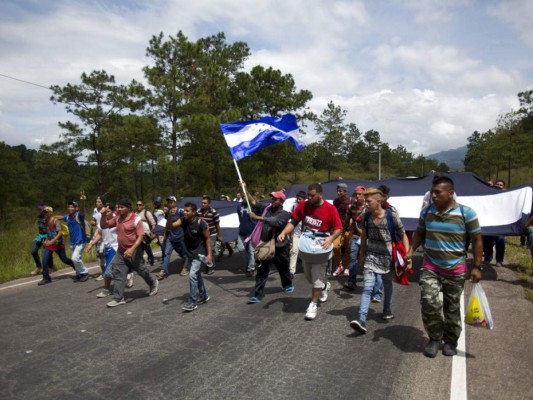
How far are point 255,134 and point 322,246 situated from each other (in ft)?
13.5

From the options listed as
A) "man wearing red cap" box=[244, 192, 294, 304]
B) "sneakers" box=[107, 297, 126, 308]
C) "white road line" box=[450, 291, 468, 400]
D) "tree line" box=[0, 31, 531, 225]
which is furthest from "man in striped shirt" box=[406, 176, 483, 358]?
"tree line" box=[0, 31, 531, 225]

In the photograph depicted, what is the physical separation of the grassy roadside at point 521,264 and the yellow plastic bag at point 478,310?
263 cm

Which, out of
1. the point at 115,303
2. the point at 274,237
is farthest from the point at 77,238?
the point at 274,237

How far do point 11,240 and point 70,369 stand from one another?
13.0m

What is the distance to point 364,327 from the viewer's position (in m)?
4.84

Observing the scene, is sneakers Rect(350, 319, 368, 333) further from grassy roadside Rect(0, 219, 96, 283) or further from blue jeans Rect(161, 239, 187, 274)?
grassy roadside Rect(0, 219, 96, 283)

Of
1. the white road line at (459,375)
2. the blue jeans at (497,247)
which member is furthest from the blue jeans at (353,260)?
the blue jeans at (497,247)

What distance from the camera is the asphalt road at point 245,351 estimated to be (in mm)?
3629

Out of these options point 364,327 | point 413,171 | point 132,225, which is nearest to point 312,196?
point 364,327

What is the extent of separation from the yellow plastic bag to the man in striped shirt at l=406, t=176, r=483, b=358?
147 mm

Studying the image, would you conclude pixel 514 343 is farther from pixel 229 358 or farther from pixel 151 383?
pixel 151 383

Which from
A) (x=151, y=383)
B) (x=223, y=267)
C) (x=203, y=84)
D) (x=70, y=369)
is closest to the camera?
(x=151, y=383)

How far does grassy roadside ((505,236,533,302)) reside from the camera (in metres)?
6.92

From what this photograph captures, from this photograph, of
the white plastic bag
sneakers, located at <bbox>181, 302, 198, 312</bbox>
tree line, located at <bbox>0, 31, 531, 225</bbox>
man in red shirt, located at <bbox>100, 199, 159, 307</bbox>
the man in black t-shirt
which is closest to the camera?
the white plastic bag
